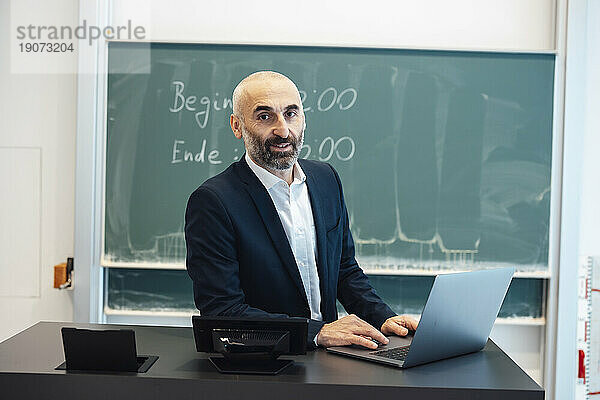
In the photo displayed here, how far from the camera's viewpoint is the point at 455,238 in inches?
128

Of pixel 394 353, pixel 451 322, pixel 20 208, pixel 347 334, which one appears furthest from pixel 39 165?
pixel 451 322

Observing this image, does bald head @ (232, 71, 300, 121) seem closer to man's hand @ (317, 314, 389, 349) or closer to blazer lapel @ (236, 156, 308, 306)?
blazer lapel @ (236, 156, 308, 306)

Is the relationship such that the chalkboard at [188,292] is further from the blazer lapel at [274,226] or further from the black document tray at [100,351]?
the black document tray at [100,351]

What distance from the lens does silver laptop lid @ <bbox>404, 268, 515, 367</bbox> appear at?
5.42 feet

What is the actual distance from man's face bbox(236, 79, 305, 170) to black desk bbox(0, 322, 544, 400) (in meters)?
0.65

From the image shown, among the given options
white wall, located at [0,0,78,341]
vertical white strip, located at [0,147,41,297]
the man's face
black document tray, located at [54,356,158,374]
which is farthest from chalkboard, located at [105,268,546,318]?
black document tray, located at [54,356,158,374]

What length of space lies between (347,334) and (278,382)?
34 centimetres

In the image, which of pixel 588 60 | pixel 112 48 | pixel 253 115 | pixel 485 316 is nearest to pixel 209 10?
pixel 112 48

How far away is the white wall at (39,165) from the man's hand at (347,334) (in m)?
1.85

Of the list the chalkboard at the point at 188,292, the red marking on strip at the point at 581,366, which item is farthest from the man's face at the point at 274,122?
the red marking on strip at the point at 581,366

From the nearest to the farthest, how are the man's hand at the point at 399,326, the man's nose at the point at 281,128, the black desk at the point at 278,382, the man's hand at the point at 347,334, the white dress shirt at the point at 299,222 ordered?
the black desk at the point at 278,382, the man's hand at the point at 347,334, the man's hand at the point at 399,326, the man's nose at the point at 281,128, the white dress shirt at the point at 299,222

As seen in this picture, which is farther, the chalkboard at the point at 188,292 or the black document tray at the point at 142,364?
the chalkboard at the point at 188,292

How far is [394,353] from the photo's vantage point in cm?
180

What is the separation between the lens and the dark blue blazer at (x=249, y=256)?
2.05 m
